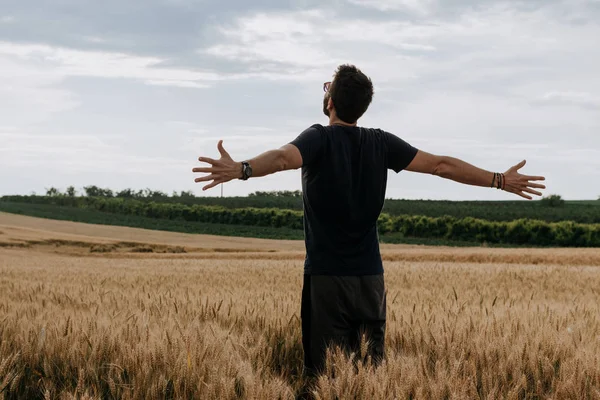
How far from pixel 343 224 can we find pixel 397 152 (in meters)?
0.59

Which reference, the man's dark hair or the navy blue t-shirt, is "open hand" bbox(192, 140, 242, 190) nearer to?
the navy blue t-shirt

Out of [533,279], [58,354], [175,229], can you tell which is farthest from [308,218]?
[175,229]

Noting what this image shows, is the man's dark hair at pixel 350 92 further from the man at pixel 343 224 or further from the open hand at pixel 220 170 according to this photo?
the open hand at pixel 220 170

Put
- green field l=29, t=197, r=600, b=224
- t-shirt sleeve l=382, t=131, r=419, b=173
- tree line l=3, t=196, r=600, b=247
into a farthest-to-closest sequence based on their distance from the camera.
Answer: green field l=29, t=197, r=600, b=224 → tree line l=3, t=196, r=600, b=247 → t-shirt sleeve l=382, t=131, r=419, b=173

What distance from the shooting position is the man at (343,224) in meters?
3.56

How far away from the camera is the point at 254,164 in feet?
10.2

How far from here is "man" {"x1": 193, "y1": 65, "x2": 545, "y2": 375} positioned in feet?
11.7

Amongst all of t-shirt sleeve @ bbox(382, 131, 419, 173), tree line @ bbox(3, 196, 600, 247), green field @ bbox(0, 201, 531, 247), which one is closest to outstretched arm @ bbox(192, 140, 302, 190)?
t-shirt sleeve @ bbox(382, 131, 419, 173)

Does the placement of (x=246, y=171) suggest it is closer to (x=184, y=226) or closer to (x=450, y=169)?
(x=450, y=169)

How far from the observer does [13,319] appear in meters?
4.65

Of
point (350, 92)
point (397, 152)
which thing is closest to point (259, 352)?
point (397, 152)

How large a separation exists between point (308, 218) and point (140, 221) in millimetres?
55088

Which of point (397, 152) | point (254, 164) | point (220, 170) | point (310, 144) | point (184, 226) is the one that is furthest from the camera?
point (184, 226)

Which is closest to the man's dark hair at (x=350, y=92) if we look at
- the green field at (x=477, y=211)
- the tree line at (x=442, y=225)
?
the tree line at (x=442, y=225)
